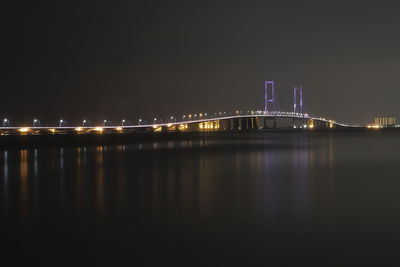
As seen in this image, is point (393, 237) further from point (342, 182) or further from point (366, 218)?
point (342, 182)

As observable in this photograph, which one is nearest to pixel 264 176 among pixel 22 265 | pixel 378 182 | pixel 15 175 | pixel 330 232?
pixel 378 182

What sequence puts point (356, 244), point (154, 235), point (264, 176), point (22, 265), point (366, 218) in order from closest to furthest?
point (22, 265)
point (356, 244)
point (154, 235)
point (366, 218)
point (264, 176)

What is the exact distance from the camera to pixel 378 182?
24.4 ft

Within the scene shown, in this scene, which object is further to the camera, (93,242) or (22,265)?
(93,242)

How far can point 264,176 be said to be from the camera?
8438mm

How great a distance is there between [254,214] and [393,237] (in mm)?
1485

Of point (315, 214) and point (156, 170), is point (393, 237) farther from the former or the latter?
point (156, 170)

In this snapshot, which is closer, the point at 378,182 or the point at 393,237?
the point at 393,237

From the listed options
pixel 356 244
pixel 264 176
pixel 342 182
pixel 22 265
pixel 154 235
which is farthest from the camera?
pixel 264 176

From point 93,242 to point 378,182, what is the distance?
5.74m

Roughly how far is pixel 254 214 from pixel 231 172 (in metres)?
4.56

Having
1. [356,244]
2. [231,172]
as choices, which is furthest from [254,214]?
[231,172]

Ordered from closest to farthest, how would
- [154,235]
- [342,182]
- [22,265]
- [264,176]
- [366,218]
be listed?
[22,265] < [154,235] < [366,218] < [342,182] < [264,176]

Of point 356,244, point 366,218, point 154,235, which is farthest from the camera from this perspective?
point 366,218
